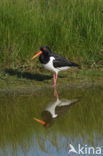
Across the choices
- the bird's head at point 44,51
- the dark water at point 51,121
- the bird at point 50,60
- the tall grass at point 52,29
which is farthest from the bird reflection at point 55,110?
the tall grass at point 52,29

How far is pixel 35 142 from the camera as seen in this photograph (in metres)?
5.23

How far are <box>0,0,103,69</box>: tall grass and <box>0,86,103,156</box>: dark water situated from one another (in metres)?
1.50

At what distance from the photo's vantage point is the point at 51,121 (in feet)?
20.7

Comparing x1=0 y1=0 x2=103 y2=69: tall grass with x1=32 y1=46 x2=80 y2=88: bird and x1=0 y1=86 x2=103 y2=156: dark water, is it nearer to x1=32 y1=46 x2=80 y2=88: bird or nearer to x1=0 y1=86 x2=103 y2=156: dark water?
x1=32 y1=46 x2=80 y2=88: bird

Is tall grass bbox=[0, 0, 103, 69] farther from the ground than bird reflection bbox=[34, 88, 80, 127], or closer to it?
farther from the ground

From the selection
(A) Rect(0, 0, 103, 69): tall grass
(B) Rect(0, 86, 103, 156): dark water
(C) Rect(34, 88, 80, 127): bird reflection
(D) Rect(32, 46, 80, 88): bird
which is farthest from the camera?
(A) Rect(0, 0, 103, 69): tall grass

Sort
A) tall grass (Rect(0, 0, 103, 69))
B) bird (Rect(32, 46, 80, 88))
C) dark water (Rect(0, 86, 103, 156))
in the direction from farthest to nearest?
tall grass (Rect(0, 0, 103, 69)) → bird (Rect(32, 46, 80, 88)) → dark water (Rect(0, 86, 103, 156))

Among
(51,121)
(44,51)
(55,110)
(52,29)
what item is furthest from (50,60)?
(51,121)

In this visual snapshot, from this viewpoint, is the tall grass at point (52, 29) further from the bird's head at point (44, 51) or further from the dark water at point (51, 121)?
the dark water at point (51, 121)

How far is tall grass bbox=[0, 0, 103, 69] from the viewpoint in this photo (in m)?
9.69

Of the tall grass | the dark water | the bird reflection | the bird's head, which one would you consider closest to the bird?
the bird's head

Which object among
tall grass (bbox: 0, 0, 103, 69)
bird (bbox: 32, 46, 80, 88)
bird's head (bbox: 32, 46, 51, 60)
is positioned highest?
tall grass (bbox: 0, 0, 103, 69)

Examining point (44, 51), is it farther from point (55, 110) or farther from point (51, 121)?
point (51, 121)

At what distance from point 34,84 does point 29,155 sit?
4314 millimetres
